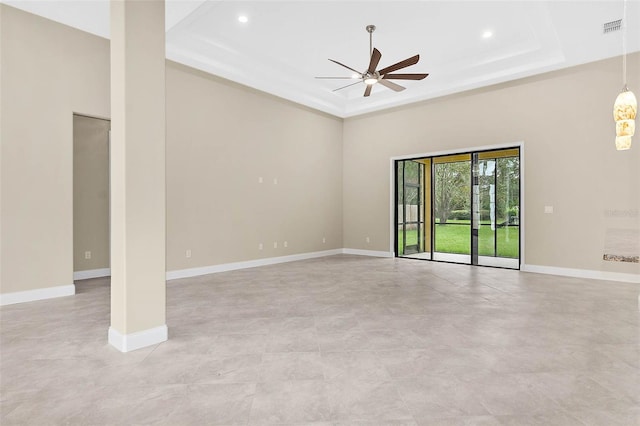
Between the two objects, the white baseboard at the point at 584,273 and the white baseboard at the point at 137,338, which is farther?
the white baseboard at the point at 584,273

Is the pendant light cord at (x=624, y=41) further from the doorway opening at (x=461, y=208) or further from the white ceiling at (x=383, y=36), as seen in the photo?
the doorway opening at (x=461, y=208)

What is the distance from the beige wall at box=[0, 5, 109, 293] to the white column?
2.37m

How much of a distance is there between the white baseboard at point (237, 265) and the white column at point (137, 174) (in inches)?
113

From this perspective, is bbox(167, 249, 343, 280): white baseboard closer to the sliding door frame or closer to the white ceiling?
the sliding door frame

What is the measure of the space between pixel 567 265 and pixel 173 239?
22.6 feet

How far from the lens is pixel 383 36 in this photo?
5.44 m

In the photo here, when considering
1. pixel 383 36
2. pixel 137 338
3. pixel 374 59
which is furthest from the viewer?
pixel 383 36

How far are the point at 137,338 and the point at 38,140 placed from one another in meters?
3.30

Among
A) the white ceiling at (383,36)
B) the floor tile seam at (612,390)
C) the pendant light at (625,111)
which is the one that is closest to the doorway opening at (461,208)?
the white ceiling at (383,36)

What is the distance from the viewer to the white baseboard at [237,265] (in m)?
5.70

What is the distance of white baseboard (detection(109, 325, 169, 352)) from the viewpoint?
2.72 metres

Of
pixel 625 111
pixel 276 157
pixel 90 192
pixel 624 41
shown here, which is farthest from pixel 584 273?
pixel 90 192

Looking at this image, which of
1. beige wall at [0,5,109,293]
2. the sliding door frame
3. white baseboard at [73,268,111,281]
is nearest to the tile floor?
beige wall at [0,5,109,293]

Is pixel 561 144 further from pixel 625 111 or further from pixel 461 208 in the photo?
pixel 625 111
